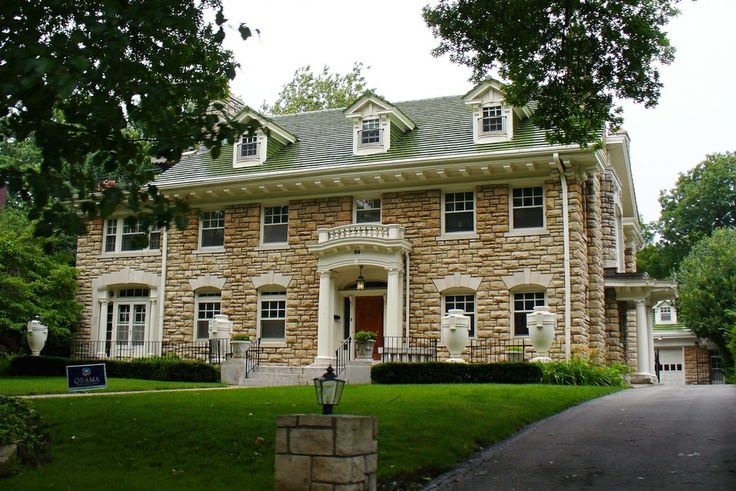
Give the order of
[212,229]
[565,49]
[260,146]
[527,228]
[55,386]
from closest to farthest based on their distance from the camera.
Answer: [565,49], [55,386], [527,228], [212,229], [260,146]

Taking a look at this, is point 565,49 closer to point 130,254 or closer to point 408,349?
point 408,349

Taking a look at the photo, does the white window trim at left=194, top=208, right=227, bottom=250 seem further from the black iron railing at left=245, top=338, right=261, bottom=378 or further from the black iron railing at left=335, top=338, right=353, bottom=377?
the black iron railing at left=335, top=338, right=353, bottom=377

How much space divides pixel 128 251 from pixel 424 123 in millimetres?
10727

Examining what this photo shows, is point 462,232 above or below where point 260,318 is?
above

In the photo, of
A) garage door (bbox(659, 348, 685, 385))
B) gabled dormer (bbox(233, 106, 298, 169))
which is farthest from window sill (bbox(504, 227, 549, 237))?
garage door (bbox(659, 348, 685, 385))

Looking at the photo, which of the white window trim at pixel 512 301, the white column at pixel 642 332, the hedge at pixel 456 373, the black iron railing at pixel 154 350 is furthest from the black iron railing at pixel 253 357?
the white column at pixel 642 332

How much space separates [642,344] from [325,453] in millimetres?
20593

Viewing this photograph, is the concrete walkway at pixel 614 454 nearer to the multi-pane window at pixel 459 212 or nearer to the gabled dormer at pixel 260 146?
the multi-pane window at pixel 459 212

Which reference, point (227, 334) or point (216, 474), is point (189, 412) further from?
point (227, 334)

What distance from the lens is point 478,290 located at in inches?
910

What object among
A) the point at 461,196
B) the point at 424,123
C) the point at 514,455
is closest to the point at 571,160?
the point at 461,196

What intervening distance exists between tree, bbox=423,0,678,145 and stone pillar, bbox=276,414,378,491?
8043 millimetres

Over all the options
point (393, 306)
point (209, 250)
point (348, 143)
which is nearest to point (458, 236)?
point (393, 306)

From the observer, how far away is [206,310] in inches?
1044
